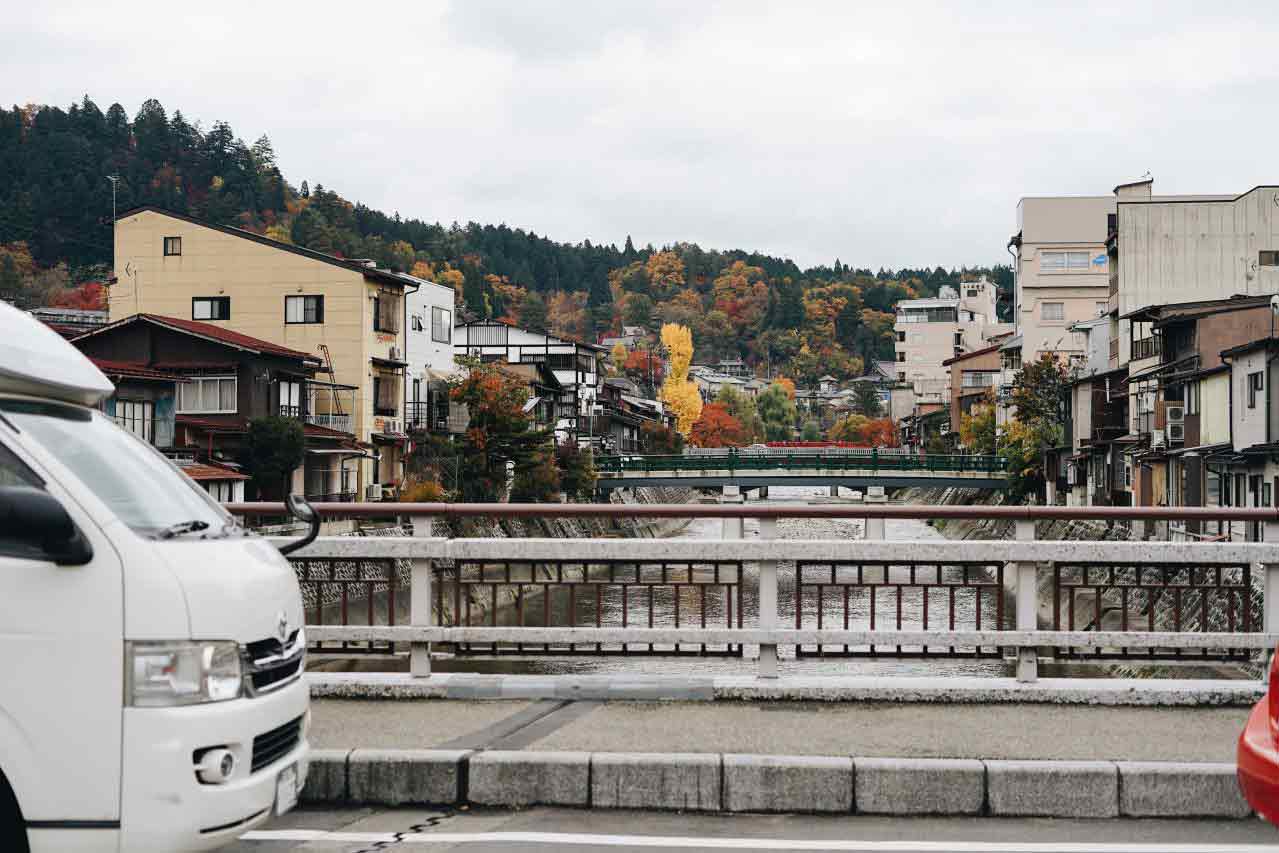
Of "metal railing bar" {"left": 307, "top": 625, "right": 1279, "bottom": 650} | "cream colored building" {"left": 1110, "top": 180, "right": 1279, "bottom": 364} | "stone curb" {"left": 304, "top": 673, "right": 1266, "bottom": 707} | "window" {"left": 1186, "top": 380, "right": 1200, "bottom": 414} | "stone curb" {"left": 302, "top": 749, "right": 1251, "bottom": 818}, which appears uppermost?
"cream colored building" {"left": 1110, "top": 180, "right": 1279, "bottom": 364}

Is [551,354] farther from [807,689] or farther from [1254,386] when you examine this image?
[807,689]

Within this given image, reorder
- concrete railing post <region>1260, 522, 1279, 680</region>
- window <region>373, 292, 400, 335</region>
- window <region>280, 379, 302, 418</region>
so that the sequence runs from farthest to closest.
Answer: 1. window <region>373, 292, 400, 335</region>
2. window <region>280, 379, 302, 418</region>
3. concrete railing post <region>1260, 522, 1279, 680</region>

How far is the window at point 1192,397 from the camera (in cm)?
3953

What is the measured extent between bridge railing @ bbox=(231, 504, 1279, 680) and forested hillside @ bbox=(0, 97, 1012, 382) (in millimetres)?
71946

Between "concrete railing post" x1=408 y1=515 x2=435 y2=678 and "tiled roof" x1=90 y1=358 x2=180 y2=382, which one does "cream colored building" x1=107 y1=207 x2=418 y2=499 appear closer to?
"tiled roof" x1=90 y1=358 x2=180 y2=382

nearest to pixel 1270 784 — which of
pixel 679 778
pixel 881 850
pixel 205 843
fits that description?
pixel 881 850

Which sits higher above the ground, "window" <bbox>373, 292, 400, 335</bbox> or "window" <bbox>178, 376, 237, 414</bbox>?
"window" <bbox>373, 292, 400, 335</bbox>

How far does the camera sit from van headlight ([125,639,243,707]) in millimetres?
4629

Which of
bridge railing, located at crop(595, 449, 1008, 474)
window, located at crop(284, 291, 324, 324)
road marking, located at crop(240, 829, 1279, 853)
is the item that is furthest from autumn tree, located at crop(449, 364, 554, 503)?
road marking, located at crop(240, 829, 1279, 853)

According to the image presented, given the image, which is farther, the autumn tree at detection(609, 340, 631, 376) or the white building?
the autumn tree at detection(609, 340, 631, 376)

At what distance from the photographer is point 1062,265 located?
256 feet

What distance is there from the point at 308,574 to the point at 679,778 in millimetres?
3448

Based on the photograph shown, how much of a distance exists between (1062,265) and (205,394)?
55.6 metres

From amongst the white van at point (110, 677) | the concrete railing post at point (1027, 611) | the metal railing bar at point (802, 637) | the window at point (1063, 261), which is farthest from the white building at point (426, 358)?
the white van at point (110, 677)
